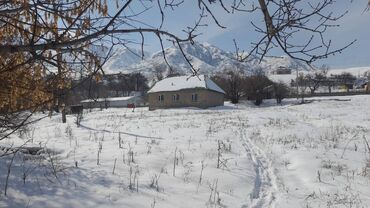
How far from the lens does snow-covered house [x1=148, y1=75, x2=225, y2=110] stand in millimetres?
65312

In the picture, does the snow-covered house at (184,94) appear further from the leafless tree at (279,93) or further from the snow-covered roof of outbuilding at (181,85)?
the leafless tree at (279,93)

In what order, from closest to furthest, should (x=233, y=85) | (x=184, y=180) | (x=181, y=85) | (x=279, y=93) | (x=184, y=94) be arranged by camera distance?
(x=184, y=180) < (x=184, y=94) < (x=181, y=85) < (x=233, y=85) < (x=279, y=93)

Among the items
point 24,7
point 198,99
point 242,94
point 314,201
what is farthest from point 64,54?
point 242,94

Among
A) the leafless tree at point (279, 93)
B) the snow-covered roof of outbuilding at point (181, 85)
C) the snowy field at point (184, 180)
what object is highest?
the snow-covered roof of outbuilding at point (181, 85)

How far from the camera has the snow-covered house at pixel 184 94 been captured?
65312 millimetres

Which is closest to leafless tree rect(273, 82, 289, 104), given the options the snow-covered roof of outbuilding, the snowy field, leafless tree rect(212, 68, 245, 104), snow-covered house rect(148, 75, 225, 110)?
leafless tree rect(212, 68, 245, 104)

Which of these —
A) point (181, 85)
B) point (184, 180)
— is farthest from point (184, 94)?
point (184, 180)

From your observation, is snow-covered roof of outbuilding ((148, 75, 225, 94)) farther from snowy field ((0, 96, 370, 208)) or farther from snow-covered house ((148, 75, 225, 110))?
snowy field ((0, 96, 370, 208))

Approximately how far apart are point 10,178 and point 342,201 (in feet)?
15.8

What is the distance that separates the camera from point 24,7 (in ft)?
11.8

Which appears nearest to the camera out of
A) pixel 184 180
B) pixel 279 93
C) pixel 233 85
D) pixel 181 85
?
pixel 184 180

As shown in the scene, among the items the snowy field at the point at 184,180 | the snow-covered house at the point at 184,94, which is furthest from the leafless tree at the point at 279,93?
the snowy field at the point at 184,180

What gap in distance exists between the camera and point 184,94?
66375 mm

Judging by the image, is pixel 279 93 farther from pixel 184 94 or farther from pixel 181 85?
pixel 181 85
